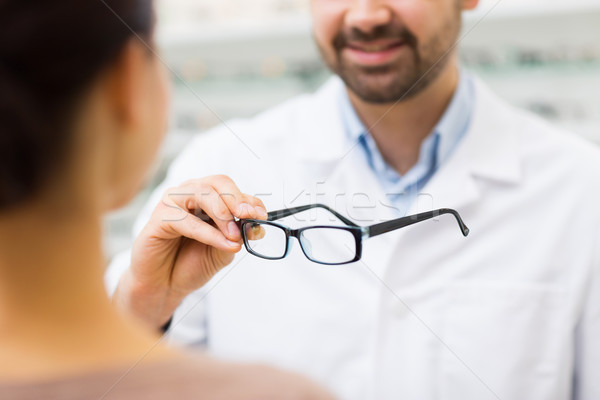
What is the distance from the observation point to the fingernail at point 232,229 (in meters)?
0.66

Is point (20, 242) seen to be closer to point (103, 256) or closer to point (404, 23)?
point (103, 256)

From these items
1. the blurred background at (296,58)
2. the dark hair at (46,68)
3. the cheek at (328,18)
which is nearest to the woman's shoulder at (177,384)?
the dark hair at (46,68)

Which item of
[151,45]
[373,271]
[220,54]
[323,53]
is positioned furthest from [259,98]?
[151,45]

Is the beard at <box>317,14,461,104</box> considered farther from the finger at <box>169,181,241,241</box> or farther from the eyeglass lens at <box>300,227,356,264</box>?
the finger at <box>169,181,241,241</box>

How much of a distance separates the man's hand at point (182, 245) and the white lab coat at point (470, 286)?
0.15 meters

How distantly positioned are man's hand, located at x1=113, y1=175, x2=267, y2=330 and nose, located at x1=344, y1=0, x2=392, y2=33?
0.43 m

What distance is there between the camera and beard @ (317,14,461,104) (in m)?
0.98

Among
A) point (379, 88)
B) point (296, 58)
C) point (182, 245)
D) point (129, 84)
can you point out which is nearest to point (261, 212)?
point (182, 245)

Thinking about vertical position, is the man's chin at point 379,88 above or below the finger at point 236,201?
below

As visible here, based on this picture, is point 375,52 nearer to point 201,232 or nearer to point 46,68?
point 201,232

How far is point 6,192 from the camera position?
407mm

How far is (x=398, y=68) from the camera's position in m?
0.98

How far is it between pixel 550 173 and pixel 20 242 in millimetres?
809

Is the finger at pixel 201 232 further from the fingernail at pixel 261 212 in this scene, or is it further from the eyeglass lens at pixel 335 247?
the eyeglass lens at pixel 335 247
